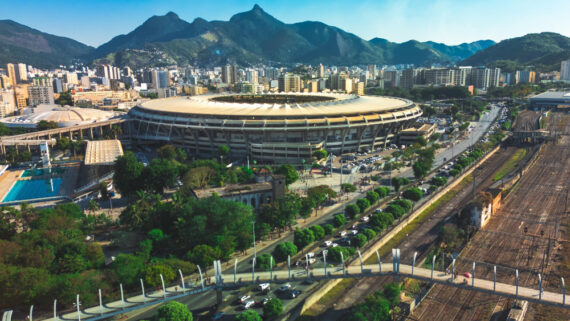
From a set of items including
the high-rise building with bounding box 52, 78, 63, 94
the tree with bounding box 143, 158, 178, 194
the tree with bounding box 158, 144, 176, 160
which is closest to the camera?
the tree with bounding box 143, 158, 178, 194

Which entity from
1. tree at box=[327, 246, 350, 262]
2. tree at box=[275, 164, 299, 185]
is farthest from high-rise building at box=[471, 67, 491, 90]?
tree at box=[327, 246, 350, 262]

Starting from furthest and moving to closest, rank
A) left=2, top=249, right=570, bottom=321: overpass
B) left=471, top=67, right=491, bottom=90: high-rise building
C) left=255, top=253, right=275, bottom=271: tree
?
Result: left=471, top=67, right=491, bottom=90: high-rise building, left=255, top=253, right=275, bottom=271: tree, left=2, top=249, right=570, bottom=321: overpass

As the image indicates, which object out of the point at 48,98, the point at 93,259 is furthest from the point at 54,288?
the point at 48,98

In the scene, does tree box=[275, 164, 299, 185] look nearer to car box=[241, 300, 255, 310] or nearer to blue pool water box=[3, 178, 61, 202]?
car box=[241, 300, 255, 310]

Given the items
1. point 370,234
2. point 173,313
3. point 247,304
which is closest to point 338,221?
point 370,234

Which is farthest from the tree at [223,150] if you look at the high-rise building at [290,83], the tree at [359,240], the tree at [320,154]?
the high-rise building at [290,83]

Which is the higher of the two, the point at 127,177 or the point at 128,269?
the point at 127,177

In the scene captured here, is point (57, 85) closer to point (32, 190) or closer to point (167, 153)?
point (167, 153)
